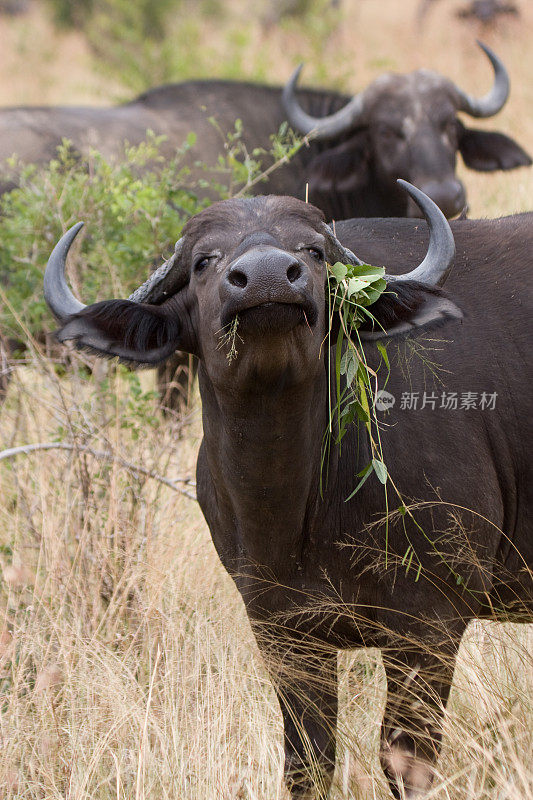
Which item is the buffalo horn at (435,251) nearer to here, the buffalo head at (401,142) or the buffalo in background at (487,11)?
the buffalo head at (401,142)

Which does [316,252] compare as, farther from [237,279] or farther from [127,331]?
[127,331]

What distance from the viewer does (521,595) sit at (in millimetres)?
3801

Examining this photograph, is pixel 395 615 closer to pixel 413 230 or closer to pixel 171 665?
pixel 171 665

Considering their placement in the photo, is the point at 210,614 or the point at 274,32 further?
the point at 274,32

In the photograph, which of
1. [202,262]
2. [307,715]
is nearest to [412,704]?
[307,715]

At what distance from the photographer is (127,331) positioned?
3.27m

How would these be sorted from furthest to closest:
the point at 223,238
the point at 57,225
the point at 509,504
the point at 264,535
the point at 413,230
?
the point at 57,225 < the point at 413,230 < the point at 509,504 < the point at 264,535 < the point at 223,238

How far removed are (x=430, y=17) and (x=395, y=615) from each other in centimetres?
1851

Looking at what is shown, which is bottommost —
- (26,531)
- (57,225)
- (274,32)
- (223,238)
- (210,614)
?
(210,614)

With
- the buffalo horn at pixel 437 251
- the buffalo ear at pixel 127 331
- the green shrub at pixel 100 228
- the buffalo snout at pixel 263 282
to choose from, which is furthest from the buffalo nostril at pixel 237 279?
the green shrub at pixel 100 228

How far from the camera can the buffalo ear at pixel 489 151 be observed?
328 inches

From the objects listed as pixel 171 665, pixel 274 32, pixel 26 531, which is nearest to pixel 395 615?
pixel 171 665

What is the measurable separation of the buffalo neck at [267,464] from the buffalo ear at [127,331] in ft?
0.66

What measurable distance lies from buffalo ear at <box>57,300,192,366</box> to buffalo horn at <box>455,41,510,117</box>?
577cm
